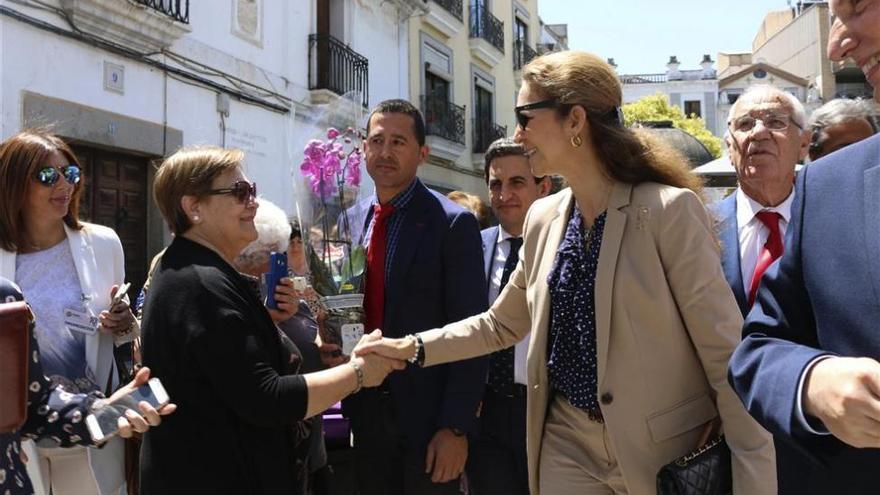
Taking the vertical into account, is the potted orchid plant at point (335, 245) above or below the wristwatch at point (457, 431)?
above

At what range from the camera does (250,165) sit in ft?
32.3

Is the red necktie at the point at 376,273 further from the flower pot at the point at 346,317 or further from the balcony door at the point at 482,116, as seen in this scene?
the balcony door at the point at 482,116

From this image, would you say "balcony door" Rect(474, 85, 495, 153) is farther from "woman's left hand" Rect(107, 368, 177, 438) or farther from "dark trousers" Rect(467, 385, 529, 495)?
"woman's left hand" Rect(107, 368, 177, 438)

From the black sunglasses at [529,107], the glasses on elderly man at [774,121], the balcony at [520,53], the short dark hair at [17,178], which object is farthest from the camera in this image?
the balcony at [520,53]

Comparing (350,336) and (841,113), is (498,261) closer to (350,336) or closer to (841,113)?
(350,336)

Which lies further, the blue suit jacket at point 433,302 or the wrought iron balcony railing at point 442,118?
the wrought iron balcony railing at point 442,118

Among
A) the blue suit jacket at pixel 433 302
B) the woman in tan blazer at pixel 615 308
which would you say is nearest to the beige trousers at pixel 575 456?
the woman in tan blazer at pixel 615 308

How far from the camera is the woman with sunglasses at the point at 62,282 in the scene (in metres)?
3.06

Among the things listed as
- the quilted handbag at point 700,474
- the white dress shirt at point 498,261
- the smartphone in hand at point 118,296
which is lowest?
the quilted handbag at point 700,474

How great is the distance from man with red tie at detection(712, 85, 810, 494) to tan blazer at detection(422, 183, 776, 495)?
0.81 metres

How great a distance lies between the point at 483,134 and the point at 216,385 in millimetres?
17674

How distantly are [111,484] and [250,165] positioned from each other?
7038 millimetres

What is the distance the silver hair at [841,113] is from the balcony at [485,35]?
15615 millimetres

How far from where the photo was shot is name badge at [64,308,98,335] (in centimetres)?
314
